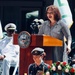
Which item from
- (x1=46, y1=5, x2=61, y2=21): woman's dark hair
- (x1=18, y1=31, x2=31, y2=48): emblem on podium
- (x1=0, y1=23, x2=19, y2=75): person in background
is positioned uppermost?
(x1=46, y1=5, x2=61, y2=21): woman's dark hair

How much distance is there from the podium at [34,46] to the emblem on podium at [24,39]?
0.19 ft

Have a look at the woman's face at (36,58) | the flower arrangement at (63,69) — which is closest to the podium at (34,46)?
the woman's face at (36,58)

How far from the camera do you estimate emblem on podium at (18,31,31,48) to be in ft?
18.4

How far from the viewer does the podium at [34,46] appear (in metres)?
5.49

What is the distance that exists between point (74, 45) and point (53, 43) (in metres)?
4.13

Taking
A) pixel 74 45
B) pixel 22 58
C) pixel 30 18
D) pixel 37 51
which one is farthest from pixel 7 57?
pixel 30 18

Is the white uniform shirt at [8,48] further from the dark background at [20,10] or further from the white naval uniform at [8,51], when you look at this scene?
the dark background at [20,10]

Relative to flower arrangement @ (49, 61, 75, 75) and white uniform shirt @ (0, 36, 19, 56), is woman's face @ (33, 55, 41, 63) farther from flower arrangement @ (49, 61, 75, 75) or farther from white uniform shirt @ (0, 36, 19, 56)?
white uniform shirt @ (0, 36, 19, 56)

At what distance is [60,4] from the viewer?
8930 mm

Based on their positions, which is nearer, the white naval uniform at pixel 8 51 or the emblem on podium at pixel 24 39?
the emblem on podium at pixel 24 39

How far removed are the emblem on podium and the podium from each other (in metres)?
0.06

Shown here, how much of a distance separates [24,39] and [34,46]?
0.61 ft

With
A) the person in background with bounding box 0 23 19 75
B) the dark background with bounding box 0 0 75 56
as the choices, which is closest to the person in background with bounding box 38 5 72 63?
the person in background with bounding box 0 23 19 75

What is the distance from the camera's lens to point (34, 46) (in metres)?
5.62
